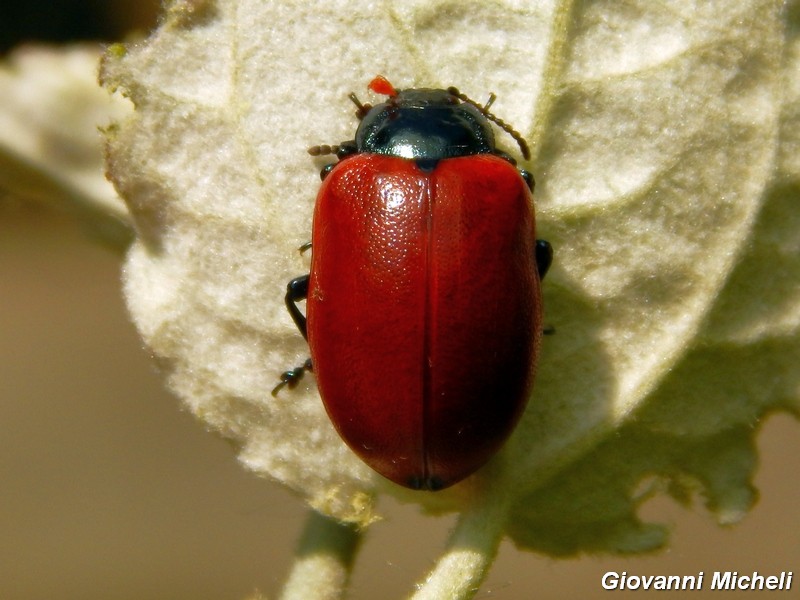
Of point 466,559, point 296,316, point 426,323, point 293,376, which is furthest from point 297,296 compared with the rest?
point 466,559

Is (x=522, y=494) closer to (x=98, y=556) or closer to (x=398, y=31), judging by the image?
(x=398, y=31)

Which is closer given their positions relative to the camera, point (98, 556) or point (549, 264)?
point (549, 264)

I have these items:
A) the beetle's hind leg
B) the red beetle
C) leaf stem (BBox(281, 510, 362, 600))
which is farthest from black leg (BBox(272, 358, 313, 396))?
leaf stem (BBox(281, 510, 362, 600))

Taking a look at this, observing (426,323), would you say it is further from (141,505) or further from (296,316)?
(141,505)

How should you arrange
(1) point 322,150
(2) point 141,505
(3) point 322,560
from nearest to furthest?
(3) point 322,560
(1) point 322,150
(2) point 141,505

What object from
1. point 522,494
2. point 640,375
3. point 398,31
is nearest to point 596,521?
point 522,494
